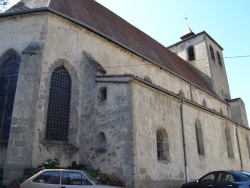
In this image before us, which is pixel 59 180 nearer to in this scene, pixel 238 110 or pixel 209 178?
pixel 209 178

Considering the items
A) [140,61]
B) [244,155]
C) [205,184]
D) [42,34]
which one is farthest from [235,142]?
[42,34]

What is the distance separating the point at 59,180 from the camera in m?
6.74

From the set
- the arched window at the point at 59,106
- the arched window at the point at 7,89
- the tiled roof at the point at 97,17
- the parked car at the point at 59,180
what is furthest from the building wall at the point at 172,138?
the arched window at the point at 7,89

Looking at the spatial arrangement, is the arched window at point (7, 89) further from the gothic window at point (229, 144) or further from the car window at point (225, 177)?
the gothic window at point (229, 144)

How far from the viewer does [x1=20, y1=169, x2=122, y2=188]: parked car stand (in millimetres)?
6649

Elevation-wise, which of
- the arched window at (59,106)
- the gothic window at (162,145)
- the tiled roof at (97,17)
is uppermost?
the tiled roof at (97,17)

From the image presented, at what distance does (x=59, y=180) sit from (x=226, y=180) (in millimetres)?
5254

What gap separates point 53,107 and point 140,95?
12.6 ft

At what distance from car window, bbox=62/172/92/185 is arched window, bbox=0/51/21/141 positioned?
457cm

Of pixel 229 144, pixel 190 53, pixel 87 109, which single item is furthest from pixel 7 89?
pixel 190 53

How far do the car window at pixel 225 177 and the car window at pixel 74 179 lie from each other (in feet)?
14.6

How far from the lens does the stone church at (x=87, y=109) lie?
966 cm

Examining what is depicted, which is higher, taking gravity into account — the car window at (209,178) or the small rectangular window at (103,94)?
the small rectangular window at (103,94)

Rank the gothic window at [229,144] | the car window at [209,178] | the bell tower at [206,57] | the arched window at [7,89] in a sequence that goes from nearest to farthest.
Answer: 1. the car window at [209,178]
2. the arched window at [7,89]
3. the gothic window at [229,144]
4. the bell tower at [206,57]
